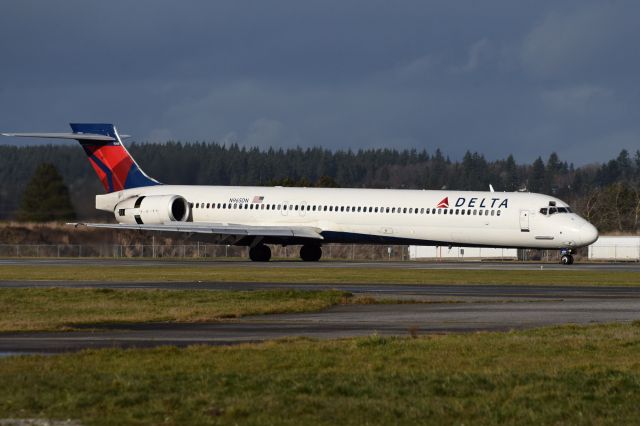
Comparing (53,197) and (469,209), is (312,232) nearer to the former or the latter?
(469,209)

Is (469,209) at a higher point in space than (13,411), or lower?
higher

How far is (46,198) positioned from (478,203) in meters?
30.7

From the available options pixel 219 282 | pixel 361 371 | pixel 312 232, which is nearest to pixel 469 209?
pixel 312 232

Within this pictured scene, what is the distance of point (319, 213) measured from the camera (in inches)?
2594

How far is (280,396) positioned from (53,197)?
6647 cm

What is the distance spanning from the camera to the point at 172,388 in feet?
51.2

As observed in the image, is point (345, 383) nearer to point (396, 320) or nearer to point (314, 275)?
point (396, 320)

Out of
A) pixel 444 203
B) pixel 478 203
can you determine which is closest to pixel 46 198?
pixel 444 203

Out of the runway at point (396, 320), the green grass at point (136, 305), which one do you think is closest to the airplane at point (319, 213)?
the runway at point (396, 320)

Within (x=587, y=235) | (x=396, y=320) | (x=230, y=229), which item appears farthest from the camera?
(x=230, y=229)

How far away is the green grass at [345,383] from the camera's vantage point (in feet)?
45.2

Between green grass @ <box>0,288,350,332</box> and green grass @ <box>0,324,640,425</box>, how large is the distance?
6724 mm

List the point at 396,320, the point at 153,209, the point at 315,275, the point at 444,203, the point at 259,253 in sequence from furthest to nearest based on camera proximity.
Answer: the point at 153,209, the point at 259,253, the point at 444,203, the point at 315,275, the point at 396,320

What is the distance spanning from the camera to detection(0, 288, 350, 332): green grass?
27.3 metres
